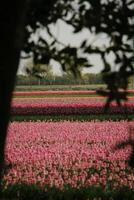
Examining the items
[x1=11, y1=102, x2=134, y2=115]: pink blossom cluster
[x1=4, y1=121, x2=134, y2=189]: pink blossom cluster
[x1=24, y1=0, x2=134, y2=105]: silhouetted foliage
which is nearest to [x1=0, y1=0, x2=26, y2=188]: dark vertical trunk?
[x1=24, y1=0, x2=134, y2=105]: silhouetted foliage

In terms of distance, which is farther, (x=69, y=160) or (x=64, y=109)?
(x=64, y=109)

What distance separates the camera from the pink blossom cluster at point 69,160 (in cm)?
833

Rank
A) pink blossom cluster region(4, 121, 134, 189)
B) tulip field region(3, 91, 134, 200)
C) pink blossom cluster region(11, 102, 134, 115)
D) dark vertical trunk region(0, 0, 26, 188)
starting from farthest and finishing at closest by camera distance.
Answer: pink blossom cluster region(11, 102, 134, 115) < pink blossom cluster region(4, 121, 134, 189) < tulip field region(3, 91, 134, 200) < dark vertical trunk region(0, 0, 26, 188)

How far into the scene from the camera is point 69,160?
10.4 m

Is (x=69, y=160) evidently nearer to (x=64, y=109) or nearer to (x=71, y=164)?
(x=71, y=164)

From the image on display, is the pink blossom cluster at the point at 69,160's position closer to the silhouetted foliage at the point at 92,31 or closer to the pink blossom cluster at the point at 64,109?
the silhouetted foliage at the point at 92,31

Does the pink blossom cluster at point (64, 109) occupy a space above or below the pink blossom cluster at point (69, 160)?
below

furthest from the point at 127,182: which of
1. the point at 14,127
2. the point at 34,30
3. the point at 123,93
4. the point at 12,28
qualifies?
the point at 14,127

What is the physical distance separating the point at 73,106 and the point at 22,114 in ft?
10.2

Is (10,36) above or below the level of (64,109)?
above

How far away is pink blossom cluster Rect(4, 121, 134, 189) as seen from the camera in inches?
328

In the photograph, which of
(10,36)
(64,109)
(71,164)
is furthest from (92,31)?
(64,109)

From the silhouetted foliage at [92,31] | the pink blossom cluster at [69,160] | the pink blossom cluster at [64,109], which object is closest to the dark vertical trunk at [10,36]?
the silhouetted foliage at [92,31]

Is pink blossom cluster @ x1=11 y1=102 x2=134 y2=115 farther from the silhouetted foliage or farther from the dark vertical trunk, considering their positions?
the dark vertical trunk
